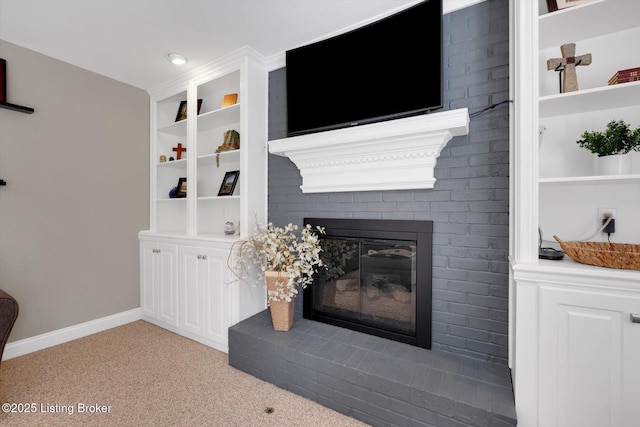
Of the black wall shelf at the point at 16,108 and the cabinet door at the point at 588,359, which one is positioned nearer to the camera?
the cabinet door at the point at 588,359

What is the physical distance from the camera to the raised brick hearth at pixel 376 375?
1.37 meters

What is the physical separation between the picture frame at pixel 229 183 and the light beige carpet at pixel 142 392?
138 cm

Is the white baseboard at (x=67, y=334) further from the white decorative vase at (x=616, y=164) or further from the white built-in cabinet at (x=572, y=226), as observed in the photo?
the white decorative vase at (x=616, y=164)

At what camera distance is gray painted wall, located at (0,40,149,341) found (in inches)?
89.8

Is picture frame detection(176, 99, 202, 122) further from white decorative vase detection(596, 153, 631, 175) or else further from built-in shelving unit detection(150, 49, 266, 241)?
white decorative vase detection(596, 153, 631, 175)

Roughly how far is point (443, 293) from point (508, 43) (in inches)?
59.0

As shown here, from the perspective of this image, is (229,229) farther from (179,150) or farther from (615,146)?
(615,146)

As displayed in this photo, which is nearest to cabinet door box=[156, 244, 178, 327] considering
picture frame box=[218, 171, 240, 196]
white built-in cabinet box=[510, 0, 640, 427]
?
picture frame box=[218, 171, 240, 196]

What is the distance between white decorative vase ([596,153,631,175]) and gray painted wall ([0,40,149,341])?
144 inches

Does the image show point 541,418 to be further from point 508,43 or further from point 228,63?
point 228,63

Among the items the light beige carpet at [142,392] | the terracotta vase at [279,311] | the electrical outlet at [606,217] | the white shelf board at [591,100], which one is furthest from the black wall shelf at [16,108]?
the electrical outlet at [606,217]

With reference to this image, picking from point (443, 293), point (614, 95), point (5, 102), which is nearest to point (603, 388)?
point (443, 293)

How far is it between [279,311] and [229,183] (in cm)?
135

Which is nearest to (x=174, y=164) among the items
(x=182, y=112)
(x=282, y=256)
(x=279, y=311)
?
(x=182, y=112)
